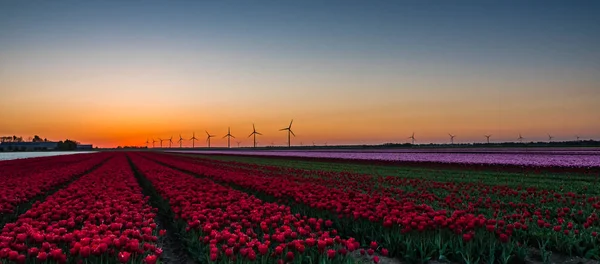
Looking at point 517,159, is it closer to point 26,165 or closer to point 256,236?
point 256,236

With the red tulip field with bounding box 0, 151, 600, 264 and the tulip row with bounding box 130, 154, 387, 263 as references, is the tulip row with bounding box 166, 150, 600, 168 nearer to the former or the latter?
the red tulip field with bounding box 0, 151, 600, 264

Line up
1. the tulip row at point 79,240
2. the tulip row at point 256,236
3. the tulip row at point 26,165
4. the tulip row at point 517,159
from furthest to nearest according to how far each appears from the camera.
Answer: the tulip row at point 26,165, the tulip row at point 517,159, the tulip row at point 256,236, the tulip row at point 79,240

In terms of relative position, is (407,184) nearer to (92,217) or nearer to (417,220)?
(417,220)

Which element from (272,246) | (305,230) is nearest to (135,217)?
(272,246)

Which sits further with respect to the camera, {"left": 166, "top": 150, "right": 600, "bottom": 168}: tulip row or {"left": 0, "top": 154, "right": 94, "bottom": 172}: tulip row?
{"left": 0, "top": 154, "right": 94, "bottom": 172}: tulip row

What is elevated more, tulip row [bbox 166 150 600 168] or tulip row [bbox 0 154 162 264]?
tulip row [bbox 166 150 600 168]

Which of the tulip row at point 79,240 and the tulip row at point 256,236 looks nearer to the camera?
the tulip row at point 79,240

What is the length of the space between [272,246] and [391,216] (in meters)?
2.51

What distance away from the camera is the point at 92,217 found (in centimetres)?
852

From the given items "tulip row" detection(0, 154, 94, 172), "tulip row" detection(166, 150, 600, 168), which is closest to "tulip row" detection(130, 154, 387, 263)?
"tulip row" detection(0, 154, 94, 172)

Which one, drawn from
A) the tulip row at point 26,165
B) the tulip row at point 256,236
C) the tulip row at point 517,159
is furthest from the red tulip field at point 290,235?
the tulip row at point 26,165

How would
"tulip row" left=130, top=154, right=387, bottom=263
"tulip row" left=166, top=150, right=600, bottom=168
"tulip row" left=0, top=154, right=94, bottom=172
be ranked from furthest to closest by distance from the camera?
"tulip row" left=0, top=154, right=94, bottom=172
"tulip row" left=166, top=150, right=600, bottom=168
"tulip row" left=130, top=154, right=387, bottom=263

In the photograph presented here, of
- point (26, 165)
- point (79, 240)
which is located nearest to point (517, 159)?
point (79, 240)

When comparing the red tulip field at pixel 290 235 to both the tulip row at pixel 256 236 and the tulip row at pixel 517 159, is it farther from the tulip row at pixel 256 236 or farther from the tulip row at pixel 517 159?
the tulip row at pixel 517 159
